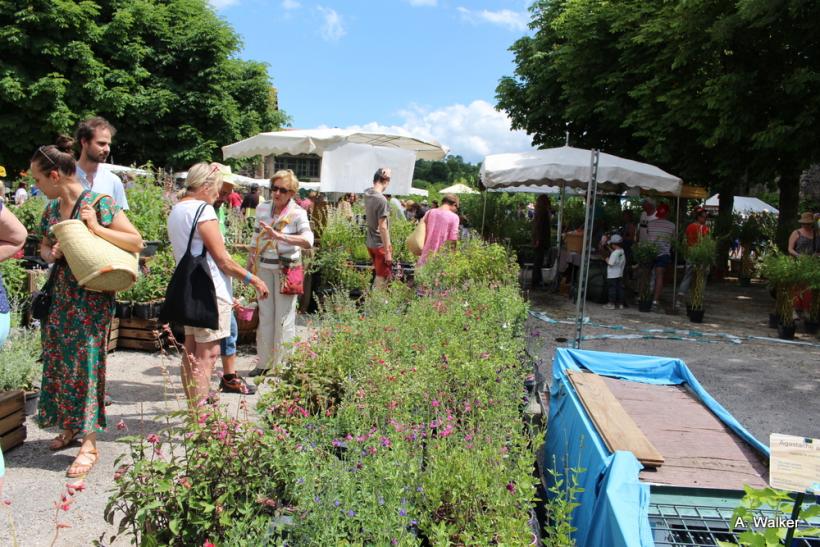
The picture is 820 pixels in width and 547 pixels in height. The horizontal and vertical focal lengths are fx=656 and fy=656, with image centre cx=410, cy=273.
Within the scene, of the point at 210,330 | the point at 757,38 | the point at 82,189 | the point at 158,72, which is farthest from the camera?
the point at 158,72

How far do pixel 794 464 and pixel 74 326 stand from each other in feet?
11.1

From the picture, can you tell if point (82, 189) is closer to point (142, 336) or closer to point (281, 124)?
point (142, 336)

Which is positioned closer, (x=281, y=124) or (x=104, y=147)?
(x=104, y=147)

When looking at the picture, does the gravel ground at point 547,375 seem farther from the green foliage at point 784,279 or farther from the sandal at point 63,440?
the green foliage at point 784,279

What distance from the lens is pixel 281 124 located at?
34438 millimetres

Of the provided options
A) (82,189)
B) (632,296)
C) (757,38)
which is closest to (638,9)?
(757,38)

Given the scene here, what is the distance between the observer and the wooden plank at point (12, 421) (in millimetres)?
3941

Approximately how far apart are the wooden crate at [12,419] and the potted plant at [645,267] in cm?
953

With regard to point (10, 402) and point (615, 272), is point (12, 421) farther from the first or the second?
point (615, 272)

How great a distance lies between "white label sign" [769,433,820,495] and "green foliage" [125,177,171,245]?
6.77m

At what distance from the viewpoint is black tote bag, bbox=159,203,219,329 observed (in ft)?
12.5

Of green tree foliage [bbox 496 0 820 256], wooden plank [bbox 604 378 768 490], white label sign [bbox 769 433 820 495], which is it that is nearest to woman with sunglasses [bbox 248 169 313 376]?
wooden plank [bbox 604 378 768 490]

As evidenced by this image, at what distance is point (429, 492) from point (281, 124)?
3396cm

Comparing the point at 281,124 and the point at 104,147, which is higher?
the point at 281,124
